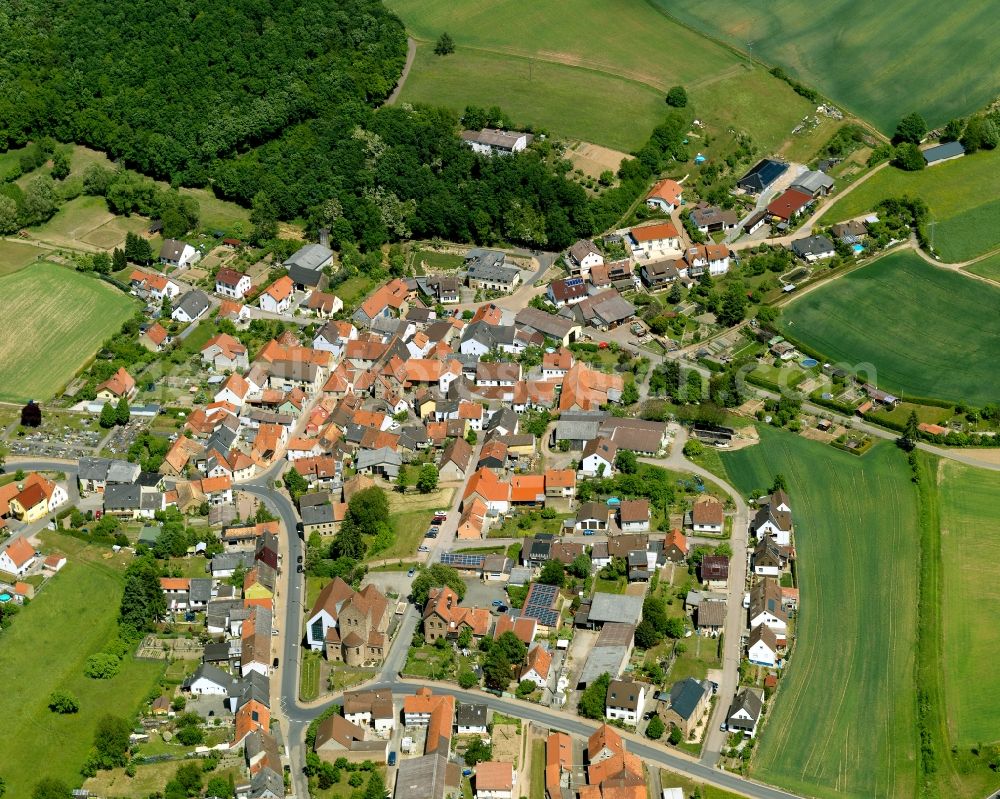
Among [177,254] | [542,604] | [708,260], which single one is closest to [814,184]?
[708,260]

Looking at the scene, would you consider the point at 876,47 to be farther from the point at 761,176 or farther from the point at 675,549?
the point at 675,549

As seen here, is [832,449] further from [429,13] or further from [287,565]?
[429,13]

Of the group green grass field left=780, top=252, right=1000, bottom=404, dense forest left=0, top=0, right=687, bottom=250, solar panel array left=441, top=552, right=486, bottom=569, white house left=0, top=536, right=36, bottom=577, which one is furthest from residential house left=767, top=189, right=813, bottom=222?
white house left=0, top=536, right=36, bottom=577

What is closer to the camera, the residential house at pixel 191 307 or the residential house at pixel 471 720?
the residential house at pixel 471 720

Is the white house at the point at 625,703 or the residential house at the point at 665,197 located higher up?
the residential house at the point at 665,197

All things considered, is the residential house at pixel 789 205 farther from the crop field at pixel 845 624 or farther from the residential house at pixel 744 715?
the residential house at pixel 744 715

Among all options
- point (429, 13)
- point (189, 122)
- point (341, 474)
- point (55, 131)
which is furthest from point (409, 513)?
point (429, 13)

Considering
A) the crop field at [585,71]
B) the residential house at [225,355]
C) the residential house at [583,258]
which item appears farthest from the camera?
the crop field at [585,71]

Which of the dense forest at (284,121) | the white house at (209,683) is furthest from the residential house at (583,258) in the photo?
the white house at (209,683)

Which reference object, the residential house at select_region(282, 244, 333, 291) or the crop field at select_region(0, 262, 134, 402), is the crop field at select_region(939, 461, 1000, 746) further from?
the crop field at select_region(0, 262, 134, 402)
